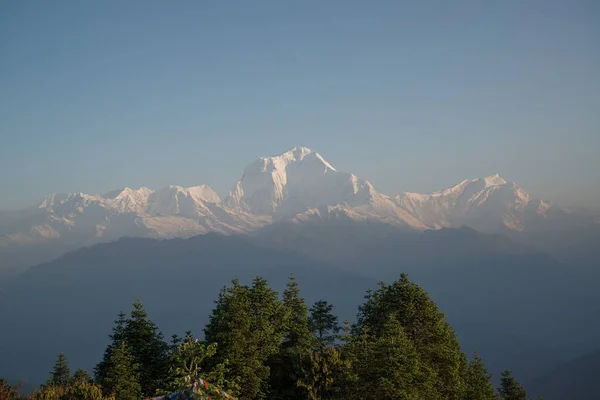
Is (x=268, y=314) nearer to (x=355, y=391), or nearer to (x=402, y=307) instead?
(x=402, y=307)

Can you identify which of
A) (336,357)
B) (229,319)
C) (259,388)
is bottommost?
(259,388)

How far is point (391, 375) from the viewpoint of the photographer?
1618 inches

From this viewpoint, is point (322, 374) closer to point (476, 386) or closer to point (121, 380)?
point (476, 386)

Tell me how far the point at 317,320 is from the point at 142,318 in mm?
30181

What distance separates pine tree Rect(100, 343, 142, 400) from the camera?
177ft

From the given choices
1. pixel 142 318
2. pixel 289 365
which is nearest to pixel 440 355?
pixel 289 365

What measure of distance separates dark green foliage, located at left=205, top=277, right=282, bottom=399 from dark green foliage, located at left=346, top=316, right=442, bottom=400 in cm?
1513

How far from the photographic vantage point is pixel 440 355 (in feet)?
175

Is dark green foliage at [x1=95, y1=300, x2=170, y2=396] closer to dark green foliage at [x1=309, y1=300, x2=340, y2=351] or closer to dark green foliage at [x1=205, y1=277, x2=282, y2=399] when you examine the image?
dark green foliage at [x1=205, y1=277, x2=282, y2=399]

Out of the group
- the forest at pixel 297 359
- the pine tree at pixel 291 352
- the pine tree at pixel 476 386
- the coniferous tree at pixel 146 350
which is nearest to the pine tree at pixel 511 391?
the forest at pixel 297 359

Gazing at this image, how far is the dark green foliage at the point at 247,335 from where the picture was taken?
54.2m

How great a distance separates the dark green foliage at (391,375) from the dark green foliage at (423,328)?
11.7ft

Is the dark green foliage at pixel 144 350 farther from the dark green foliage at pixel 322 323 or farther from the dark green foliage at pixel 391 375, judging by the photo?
the dark green foliage at pixel 391 375

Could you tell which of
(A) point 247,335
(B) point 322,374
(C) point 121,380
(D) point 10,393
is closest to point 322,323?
(A) point 247,335
